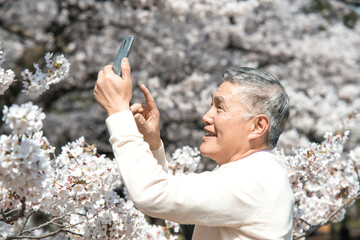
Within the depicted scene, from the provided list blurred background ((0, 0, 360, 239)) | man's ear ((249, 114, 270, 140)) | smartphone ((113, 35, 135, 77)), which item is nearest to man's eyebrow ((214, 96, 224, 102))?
man's ear ((249, 114, 270, 140))

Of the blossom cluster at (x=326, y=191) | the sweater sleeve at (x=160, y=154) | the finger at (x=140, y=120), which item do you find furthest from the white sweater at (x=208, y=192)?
the blossom cluster at (x=326, y=191)

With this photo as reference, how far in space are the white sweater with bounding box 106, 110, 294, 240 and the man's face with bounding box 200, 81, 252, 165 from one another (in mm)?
121

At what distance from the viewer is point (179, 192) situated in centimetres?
143

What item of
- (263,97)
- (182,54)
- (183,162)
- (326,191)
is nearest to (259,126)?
(263,97)

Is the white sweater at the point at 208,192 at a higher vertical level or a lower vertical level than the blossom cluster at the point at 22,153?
lower

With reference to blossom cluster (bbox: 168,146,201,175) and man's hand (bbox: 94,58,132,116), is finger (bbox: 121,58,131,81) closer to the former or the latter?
man's hand (bbox: 94,58,132,116)

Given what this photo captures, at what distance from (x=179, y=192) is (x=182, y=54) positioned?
19.6 feet

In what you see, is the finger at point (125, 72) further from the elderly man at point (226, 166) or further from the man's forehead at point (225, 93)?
the man's forehead at point (225, 93)

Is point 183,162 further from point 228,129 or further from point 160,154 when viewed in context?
point 228,129

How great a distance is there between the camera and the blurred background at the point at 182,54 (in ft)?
22.3

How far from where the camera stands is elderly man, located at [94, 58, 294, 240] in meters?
1.44

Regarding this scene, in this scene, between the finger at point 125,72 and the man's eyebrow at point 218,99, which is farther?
the man's eyebrow at point 218,99

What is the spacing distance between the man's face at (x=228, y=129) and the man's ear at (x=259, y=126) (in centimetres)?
2

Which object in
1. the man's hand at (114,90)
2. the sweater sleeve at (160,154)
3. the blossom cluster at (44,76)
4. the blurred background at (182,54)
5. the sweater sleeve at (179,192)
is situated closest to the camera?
the sweater sleeve at (179,192)
